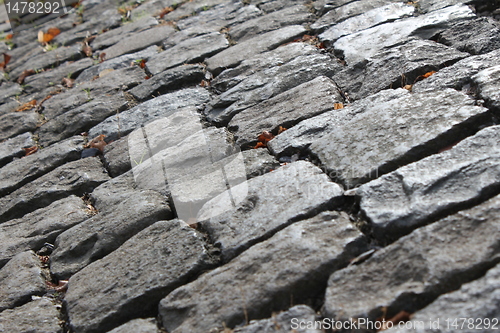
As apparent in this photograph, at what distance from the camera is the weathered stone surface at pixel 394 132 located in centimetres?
172

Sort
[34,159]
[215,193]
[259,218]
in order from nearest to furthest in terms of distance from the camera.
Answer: [259,218], [215,193], [34,159]

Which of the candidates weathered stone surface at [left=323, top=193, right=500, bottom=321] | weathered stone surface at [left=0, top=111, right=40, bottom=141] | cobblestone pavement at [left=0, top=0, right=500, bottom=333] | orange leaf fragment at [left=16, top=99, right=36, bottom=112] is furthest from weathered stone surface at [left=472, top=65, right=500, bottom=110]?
orange leaf fragment at [left=16, top=99, right=36, bottom=112]

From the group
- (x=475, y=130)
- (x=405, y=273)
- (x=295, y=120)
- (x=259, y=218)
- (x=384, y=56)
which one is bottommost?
(x=405, y=273)

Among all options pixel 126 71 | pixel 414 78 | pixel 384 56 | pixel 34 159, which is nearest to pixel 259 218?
pixel 414 78

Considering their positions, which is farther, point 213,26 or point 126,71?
point 213,26

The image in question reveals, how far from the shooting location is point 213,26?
12.0 ft

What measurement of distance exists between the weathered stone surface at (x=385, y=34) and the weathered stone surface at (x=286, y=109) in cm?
28

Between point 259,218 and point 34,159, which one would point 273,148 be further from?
point 34,159

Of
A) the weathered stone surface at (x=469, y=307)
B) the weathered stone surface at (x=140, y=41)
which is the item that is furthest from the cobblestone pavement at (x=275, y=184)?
the weathered stone surface at (x=140, y=41)

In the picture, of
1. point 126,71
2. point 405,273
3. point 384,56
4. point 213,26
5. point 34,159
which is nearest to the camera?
point 405,273

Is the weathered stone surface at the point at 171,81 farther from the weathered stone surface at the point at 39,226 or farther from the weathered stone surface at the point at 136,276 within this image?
the weathered stone surface at the point at 136,276

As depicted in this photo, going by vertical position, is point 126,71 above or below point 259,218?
above

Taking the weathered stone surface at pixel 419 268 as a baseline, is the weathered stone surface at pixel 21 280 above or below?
above

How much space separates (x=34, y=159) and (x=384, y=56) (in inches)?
77.8
